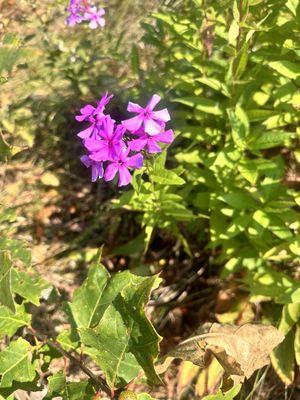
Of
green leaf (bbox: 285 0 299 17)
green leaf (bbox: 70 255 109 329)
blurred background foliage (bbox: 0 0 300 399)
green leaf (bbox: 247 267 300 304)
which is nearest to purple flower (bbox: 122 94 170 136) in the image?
blurred background foliage (bbox: 0 0 300 399)

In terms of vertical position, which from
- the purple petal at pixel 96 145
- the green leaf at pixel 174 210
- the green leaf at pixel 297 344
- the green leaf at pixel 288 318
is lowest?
the green leaf at pixel 297 344

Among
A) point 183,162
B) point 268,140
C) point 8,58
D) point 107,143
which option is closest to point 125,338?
point 107,143

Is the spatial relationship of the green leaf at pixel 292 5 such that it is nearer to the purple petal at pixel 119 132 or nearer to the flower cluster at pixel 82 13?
the purple petal at pixel 119 132

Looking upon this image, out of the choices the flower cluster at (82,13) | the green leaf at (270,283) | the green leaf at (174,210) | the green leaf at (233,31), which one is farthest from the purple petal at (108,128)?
the flower cluster at (82,13)

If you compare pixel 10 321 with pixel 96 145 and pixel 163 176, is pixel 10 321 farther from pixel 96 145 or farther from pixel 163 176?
pixel 163 176

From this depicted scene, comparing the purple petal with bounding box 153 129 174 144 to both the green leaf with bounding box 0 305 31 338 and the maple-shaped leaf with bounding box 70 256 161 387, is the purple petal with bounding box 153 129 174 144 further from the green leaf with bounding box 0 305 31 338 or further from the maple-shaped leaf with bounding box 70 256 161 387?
the green leaf with bounding box 0 305 31 338

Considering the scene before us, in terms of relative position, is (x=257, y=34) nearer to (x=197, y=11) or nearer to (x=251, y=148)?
(x=197, y=11)
